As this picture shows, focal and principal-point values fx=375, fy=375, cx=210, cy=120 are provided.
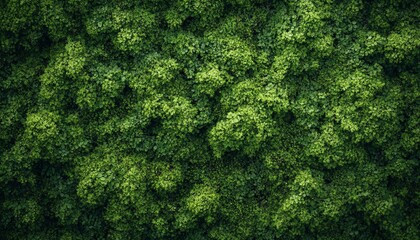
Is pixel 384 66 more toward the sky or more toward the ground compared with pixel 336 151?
more toward the sky

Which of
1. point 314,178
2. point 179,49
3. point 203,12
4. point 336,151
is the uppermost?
point 203,12

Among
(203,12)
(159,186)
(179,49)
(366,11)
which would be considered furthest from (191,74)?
(366,11)

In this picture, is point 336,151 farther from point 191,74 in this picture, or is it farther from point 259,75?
point 191,74

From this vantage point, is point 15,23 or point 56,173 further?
point 56,173

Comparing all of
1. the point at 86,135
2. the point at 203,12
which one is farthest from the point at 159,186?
the point at 203,12

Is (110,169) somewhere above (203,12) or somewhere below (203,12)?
below

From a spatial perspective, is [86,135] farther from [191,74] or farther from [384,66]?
[384,66]
